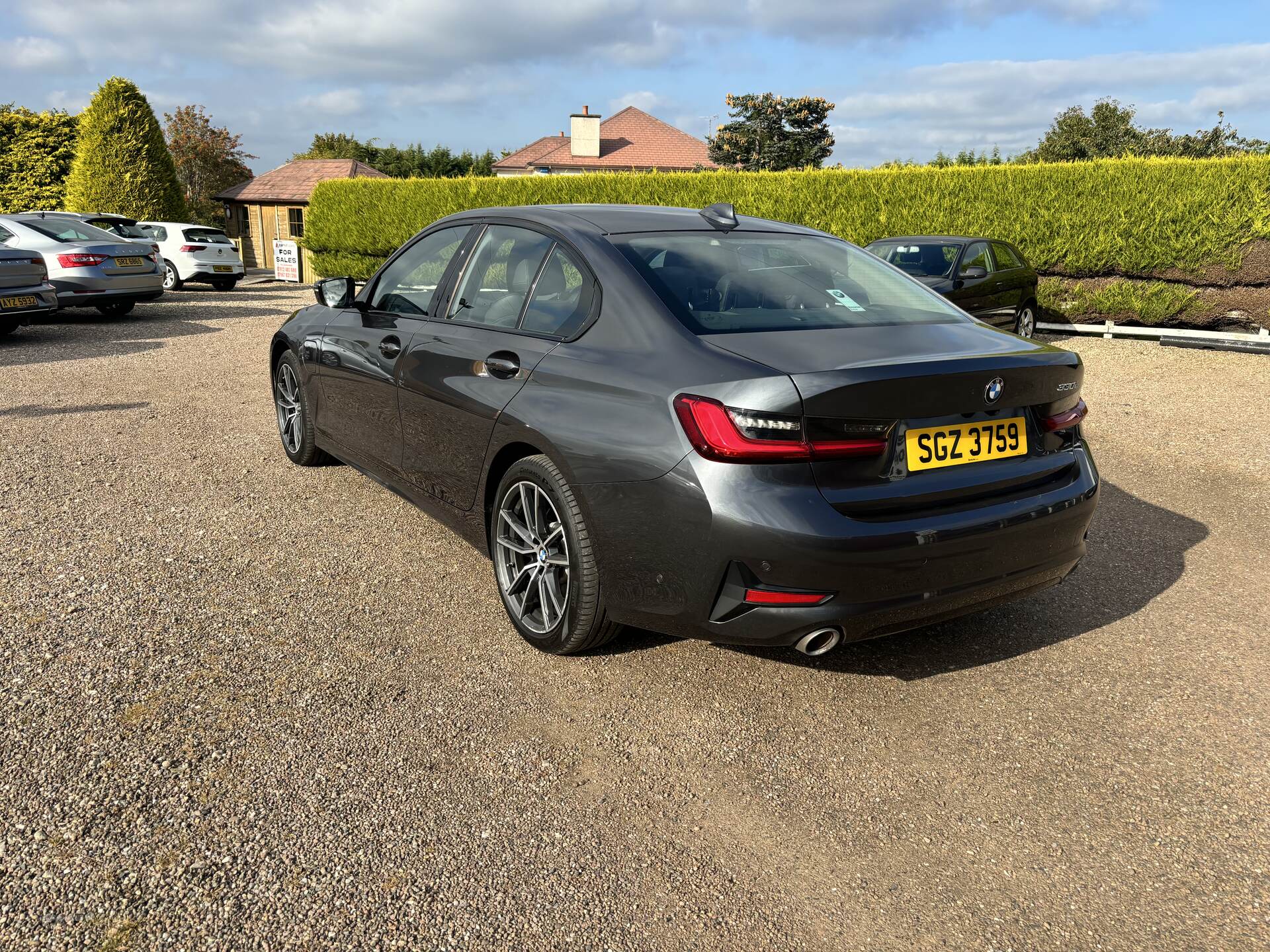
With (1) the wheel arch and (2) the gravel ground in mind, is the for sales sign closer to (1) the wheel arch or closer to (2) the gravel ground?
(2) the gravel ground

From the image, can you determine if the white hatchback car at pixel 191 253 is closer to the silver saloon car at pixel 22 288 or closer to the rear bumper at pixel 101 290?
the rear bumper at pixel 101 290

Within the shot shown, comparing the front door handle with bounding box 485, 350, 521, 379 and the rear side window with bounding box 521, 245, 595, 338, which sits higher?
the rear side window with bounding box 521, 245, 595, 338

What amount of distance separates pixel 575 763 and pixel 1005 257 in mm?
12018

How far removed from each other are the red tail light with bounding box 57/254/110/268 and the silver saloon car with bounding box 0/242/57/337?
1.97 meters

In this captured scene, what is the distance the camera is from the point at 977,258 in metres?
11.9

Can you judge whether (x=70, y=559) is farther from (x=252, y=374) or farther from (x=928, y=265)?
(x=928, y=265)

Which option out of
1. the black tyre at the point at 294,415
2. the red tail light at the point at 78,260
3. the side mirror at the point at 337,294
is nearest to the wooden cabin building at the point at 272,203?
the red tail light at the point at 78,260

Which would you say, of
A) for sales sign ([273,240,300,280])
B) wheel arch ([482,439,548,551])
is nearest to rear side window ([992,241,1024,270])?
wheel arch ([482,439,548,551])

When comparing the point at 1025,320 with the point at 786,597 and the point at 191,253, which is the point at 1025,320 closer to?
the point at 786,597

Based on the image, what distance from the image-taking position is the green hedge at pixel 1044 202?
46.0 ft

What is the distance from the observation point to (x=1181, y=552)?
4.86 m

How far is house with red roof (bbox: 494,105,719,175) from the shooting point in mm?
52094

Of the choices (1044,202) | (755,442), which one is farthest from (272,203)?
(755,442)

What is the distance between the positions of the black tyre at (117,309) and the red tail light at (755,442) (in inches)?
582
